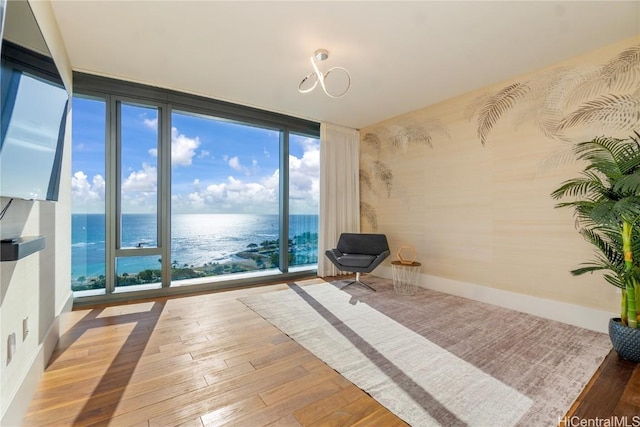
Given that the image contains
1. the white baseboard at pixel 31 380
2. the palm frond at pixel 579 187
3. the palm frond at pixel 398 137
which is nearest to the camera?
the white baseboard at pixel 31 380

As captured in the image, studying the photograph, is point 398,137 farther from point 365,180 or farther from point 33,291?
point 33,291

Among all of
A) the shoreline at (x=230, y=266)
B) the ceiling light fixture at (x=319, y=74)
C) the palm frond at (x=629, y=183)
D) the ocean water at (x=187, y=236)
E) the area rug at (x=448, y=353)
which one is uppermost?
the ceiling light fixture at (x=319, y=74)

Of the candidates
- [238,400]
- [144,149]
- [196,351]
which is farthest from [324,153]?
[238,400]

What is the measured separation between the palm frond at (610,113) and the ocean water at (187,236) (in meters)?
3.79

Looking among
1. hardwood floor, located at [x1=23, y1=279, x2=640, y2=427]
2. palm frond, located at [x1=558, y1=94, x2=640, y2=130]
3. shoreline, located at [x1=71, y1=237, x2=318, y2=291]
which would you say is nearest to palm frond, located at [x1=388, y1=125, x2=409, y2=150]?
palm frond, located at [x1=558, y1=94, x2=640, y2=130]

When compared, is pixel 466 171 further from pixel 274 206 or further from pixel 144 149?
pixel 144 149

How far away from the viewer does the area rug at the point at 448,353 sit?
164cm

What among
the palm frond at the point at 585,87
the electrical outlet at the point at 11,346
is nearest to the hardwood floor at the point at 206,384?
the electrical outlet at the point at 11,346

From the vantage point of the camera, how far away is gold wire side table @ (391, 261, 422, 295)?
410 cm

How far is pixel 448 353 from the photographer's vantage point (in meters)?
2.24

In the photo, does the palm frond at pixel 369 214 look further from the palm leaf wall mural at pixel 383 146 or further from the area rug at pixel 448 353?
the area rug at pixel 448 353

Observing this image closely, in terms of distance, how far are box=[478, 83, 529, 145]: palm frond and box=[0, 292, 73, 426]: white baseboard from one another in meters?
4.73

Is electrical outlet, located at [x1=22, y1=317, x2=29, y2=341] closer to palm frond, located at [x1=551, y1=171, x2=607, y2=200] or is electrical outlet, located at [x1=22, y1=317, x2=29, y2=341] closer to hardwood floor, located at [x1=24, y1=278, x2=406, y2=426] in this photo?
hardwood floor, located at [x1=24, y1=278, x2=406, y2=426]

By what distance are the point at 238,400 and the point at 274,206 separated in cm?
342
